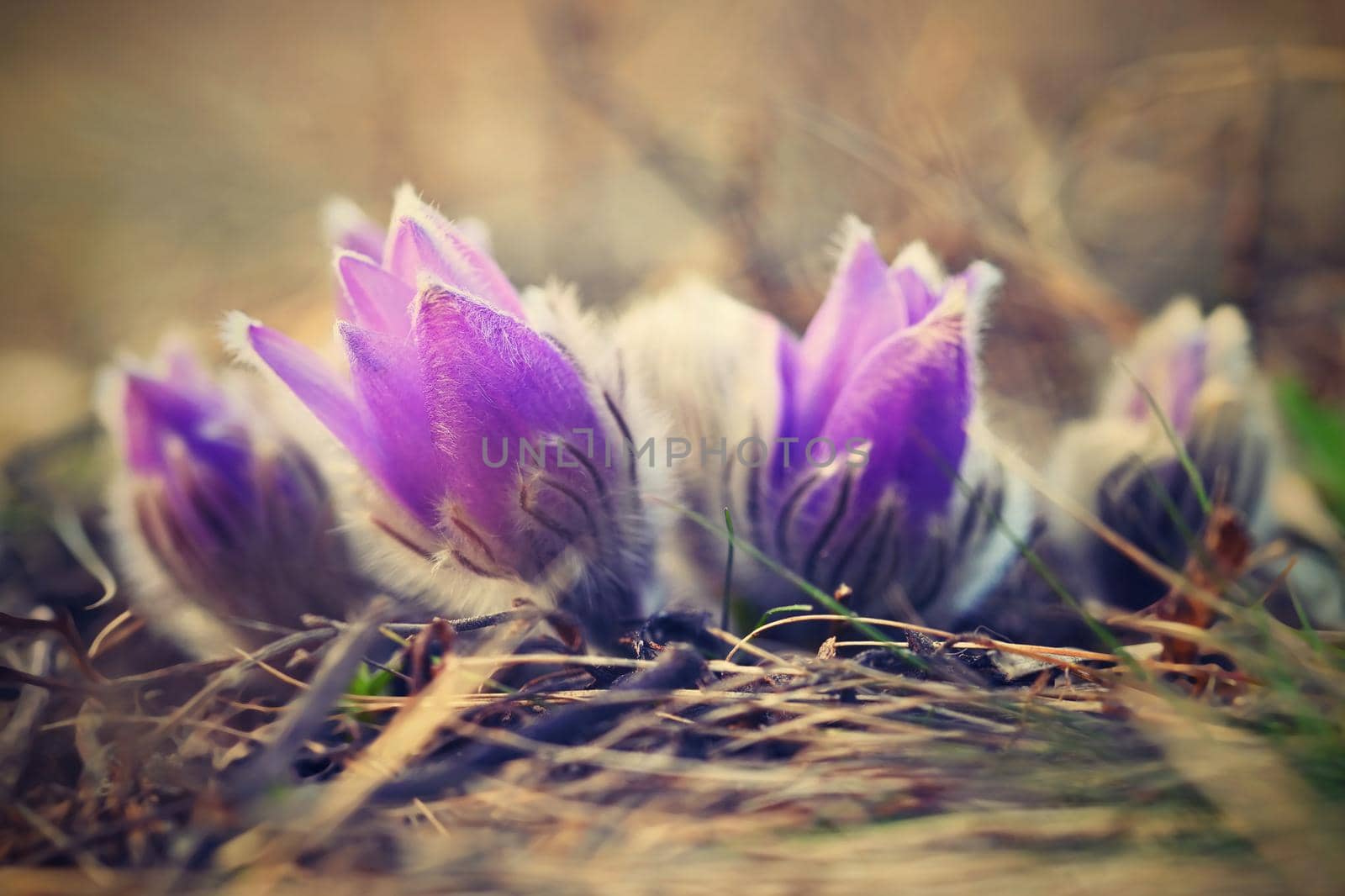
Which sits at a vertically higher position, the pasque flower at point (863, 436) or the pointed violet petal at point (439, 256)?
the pointed violet petal at point (439, 256)

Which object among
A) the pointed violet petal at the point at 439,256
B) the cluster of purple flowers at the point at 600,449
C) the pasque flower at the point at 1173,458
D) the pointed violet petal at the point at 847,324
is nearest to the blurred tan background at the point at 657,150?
the pasque flower at the point at 1173,458

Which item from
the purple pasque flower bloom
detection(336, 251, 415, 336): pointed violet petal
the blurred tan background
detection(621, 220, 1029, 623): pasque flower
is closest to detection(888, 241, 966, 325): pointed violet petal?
detection(621, 220, 1029, 623): pasque flower

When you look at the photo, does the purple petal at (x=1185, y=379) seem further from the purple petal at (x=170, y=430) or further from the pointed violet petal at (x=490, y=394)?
the purple petal at (x=170, y=430)

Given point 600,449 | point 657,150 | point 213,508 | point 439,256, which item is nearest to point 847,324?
Result: point 600,449

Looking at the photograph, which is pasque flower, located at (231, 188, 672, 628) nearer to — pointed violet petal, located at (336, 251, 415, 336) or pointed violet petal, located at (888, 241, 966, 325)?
pointed violet petal, located at (336, 251, 415, 336)

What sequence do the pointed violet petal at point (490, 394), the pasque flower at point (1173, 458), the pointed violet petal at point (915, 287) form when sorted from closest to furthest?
the pointed violet petal at point (490, 394)
the pointed violet petal at point (915, 287)
the pasque flower at point (1173, 458)

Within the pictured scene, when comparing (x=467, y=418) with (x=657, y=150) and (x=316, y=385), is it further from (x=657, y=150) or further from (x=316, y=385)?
A: (x=657, y=150)

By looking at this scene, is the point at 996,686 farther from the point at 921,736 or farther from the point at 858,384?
the point at 858,384

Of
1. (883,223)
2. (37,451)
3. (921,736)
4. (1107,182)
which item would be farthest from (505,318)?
(1107,182)
